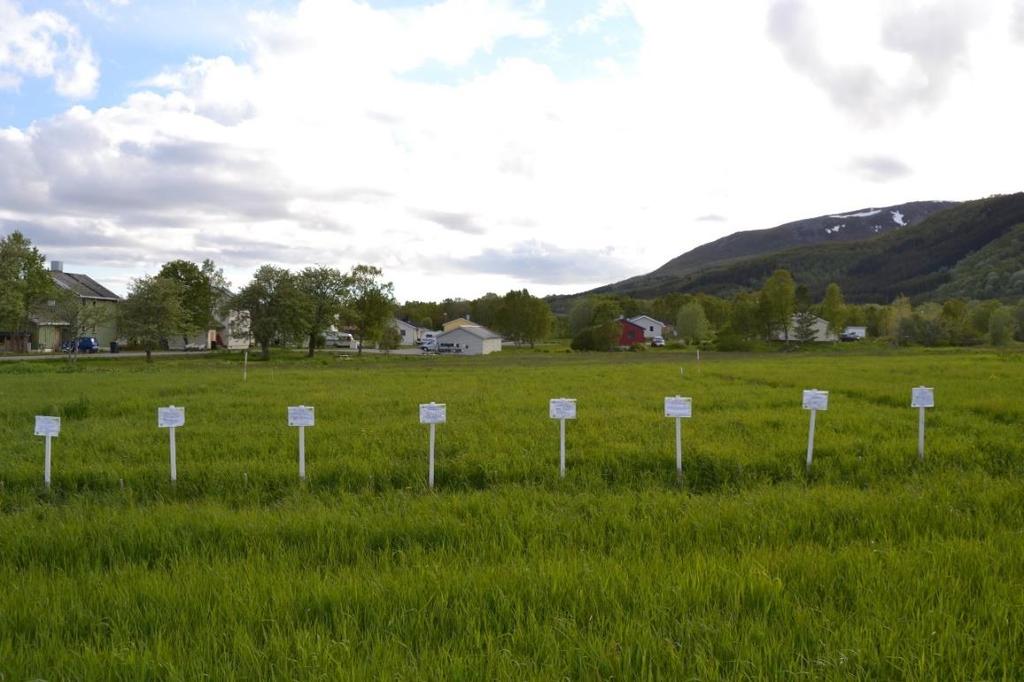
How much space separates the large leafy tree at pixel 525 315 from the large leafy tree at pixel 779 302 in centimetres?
3251

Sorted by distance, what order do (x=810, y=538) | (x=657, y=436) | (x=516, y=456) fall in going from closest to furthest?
1. (x=810, y=538)
2. (x=516, y=456)
3. (x=657, y=436)

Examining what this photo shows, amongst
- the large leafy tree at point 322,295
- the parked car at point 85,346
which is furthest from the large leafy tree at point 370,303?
the parked car at point 85,346

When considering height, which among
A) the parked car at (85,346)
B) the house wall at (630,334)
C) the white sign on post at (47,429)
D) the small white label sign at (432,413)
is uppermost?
the house wall at (630,334)

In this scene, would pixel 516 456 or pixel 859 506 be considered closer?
pixel 859 506

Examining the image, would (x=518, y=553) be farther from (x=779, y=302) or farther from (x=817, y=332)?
(x=817, y=332)

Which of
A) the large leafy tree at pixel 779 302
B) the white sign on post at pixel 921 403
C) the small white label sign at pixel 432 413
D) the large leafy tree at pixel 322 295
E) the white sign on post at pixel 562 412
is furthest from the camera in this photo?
the large leafy tree at pixel 779 302

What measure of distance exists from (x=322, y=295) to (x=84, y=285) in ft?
114

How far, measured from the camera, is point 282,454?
1048cm

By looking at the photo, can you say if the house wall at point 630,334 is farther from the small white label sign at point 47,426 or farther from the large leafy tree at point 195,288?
the small white label sign at point 47,426

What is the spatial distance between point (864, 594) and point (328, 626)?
3645 mm

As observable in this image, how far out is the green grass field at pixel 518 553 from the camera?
3812 millimetres

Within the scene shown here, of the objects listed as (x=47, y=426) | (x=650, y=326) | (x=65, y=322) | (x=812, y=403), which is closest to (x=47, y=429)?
(x=47, y=426)

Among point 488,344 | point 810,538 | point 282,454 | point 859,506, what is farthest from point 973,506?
point 488,344

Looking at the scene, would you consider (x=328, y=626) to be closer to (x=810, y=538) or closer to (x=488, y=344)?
(x=810, y=538)
